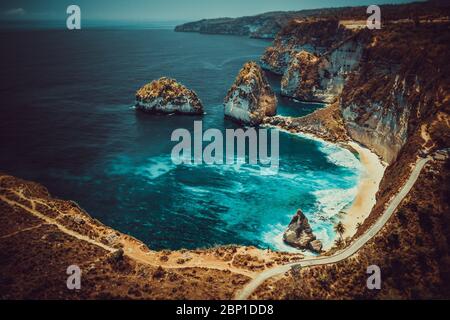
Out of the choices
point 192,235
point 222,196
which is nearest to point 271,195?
point 222,196

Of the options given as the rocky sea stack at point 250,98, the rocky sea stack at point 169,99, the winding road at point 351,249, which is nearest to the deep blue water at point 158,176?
the rocky sea stack at point 169,99

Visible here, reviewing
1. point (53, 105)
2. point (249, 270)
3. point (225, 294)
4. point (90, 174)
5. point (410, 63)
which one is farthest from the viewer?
point (53, 105)

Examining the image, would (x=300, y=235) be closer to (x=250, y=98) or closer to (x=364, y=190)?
(x=364, y=190)

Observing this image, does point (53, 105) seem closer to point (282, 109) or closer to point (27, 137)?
point (27, 137)

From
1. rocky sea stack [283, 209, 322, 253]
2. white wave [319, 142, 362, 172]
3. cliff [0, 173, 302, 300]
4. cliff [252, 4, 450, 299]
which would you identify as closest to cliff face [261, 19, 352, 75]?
cliff [252, 4, 450, 299]

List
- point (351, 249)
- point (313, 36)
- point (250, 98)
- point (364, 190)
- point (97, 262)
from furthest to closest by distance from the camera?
point (313, 36) < point (250, 98) < point (364, 190) < point (351, 249) < point (97, 262)

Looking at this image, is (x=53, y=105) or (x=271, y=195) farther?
(x=53, y=105)

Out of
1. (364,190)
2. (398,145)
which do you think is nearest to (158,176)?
(364,190)
